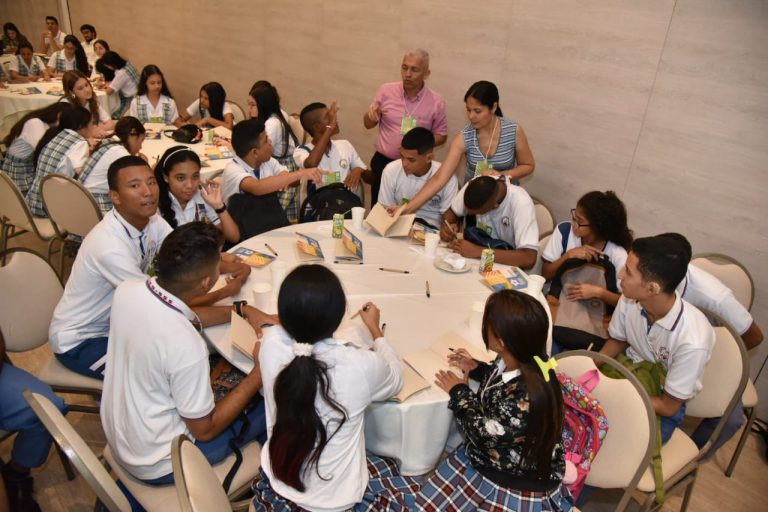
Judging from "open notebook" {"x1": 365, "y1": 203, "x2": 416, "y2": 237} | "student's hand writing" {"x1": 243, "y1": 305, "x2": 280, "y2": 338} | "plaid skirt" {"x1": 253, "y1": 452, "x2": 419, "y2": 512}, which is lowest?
"plaid skirt" {"x1": 253, "y1": 452, "x2": 419, "y2": 512}

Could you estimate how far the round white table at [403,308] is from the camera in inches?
72.9

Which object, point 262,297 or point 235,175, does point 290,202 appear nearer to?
point 235,175

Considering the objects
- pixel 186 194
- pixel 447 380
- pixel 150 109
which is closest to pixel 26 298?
pixel 186 194

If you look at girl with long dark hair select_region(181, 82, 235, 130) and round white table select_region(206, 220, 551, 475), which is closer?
round white table select_region(206, 220, 551, 475)

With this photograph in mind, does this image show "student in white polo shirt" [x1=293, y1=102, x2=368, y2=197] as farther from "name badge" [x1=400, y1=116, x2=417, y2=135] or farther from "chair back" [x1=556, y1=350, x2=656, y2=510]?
"chair back" [x1=556, y1=350, x2=656, y2=510]

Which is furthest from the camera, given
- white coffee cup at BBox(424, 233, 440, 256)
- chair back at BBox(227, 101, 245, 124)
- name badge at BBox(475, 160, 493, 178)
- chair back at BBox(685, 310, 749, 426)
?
chair back at BBox(227, 101, 245, 124)

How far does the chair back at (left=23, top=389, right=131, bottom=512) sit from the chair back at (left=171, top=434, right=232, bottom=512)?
0.68 feet

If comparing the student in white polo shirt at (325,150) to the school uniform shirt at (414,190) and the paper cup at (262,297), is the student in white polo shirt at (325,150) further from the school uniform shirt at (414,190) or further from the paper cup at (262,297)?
the paper cup at (262,297)

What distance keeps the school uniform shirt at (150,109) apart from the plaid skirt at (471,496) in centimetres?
508

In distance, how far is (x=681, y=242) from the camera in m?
2.21

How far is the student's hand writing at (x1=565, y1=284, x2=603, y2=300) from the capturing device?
2.61 metres

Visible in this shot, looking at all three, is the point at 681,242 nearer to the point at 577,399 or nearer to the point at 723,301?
the point at 723,301

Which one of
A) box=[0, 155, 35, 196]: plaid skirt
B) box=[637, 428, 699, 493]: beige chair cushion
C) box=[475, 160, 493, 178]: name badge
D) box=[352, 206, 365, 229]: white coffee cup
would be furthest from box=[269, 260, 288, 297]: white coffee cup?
box=[0, 155, 35, 196]: plaid skirt

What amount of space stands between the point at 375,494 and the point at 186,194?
2054mm
